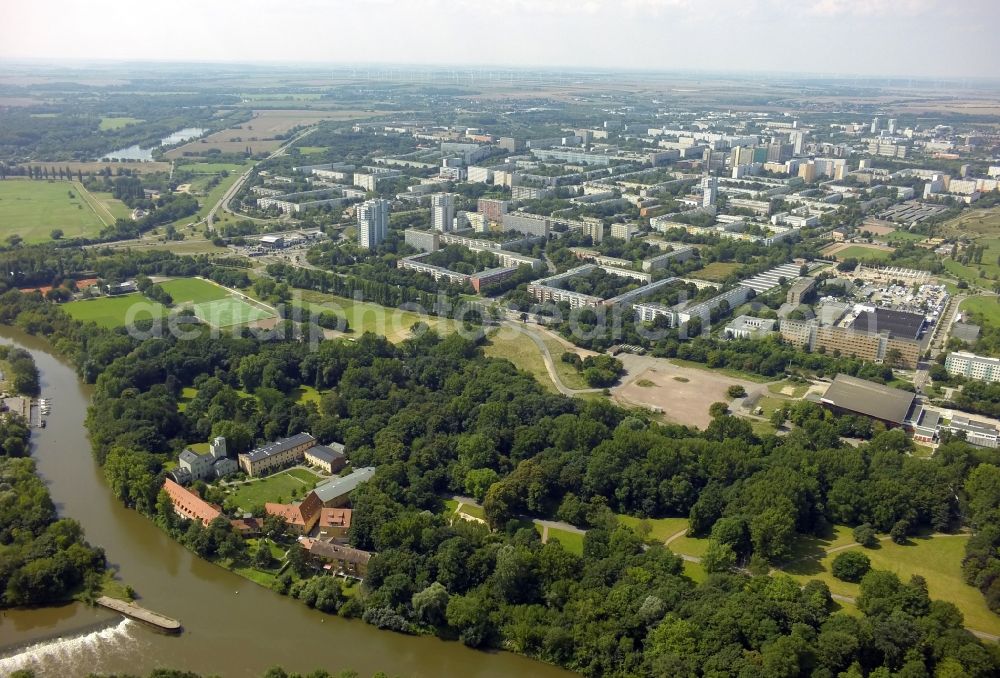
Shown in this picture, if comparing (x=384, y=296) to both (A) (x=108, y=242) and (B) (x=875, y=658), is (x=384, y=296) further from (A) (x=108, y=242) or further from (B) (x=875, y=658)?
(B) (x=875, y=658)

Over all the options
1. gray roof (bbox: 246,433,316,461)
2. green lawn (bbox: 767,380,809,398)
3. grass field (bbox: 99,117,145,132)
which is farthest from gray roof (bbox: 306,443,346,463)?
grass field (bbox: 99,117,145,132)

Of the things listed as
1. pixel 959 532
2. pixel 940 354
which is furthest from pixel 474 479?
pixel 940 354

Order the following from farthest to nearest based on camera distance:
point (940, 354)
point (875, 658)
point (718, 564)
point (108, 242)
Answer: point (108, 242) → point (940, 354) → point (718, 564) → point (875, 658)

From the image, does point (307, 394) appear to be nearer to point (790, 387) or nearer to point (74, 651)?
point (74, 651)

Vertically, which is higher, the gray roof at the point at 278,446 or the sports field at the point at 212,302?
the gray roof at the point at 278,446

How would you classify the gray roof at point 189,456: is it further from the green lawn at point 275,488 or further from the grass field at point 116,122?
the grass field at point 116,122

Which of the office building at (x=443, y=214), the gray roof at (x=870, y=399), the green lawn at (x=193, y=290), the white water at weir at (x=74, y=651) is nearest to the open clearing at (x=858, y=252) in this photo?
the gray roof at (x=870, y=399)
